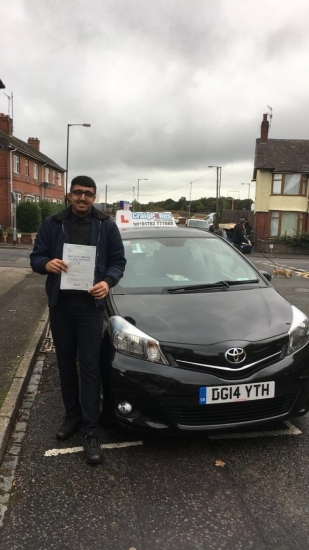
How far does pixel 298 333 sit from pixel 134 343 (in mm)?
1230

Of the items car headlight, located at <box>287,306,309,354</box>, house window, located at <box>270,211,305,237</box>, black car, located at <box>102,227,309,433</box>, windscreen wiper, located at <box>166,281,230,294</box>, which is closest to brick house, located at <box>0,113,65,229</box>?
house window, located at <box>270,211,305,237</box>

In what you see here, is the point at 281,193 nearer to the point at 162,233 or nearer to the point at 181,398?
the point at 162,233

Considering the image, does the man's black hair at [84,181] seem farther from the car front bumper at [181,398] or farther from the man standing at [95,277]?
the car front bumper at [181,398]

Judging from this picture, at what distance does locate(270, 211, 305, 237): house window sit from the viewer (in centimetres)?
3384

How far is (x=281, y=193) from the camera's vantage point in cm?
3375

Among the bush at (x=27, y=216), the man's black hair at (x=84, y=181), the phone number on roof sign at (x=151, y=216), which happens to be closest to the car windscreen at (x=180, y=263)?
the man's black hair at (x=84, y=181)

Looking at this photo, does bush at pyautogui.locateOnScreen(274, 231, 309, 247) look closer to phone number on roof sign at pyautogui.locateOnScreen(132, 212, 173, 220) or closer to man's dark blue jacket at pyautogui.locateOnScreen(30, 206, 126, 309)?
phone number on roof sign at pyautogui.locateOnScreen(132, 212, 173, 220)

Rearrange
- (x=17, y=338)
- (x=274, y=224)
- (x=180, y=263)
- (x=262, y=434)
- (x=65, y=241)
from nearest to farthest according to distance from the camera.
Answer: (x=65, y=241) < (x=262, y=434) < (x=180, y=263) < (x=17, y=338) < (x=274, y=224)

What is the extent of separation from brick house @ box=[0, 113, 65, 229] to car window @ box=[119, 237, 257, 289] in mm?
25393

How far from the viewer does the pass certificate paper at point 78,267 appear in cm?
294

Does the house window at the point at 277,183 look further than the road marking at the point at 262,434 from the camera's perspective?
Yes

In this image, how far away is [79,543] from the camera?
86.3 inches

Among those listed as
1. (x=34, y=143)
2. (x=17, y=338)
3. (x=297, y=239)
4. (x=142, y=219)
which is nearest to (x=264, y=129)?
(x=297, y=239)

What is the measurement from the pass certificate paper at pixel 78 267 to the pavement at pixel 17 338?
4.14 feet
